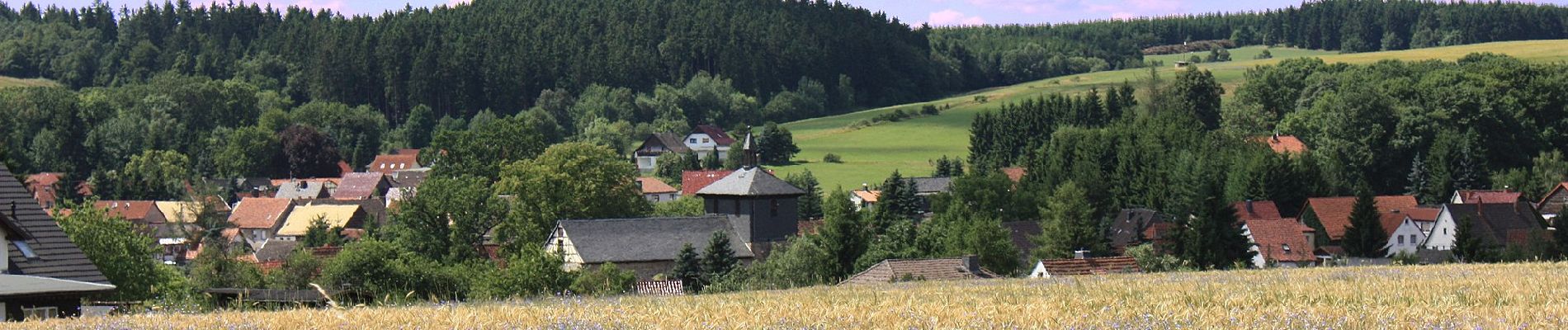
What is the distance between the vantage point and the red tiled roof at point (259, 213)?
379 feet

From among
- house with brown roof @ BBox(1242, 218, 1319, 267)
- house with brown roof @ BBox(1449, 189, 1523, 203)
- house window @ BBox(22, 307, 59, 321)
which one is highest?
house window @ BBox(22, 307, 59, 321)

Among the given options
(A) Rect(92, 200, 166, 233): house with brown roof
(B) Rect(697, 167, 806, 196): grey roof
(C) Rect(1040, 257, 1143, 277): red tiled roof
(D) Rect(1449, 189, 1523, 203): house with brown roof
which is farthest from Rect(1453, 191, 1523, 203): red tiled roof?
(A) Rect(92, 200, 166, 233): house with brown roof

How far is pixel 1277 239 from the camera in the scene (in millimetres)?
73812

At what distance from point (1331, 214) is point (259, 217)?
6296 centimetres

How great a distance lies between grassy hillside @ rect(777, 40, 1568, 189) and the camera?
125812 mm

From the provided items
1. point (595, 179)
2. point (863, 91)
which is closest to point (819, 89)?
point (863, 91)

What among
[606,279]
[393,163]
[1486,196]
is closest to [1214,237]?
[606,279]

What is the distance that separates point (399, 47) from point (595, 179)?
352 feet

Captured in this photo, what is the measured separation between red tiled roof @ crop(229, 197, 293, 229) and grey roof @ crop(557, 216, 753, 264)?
4791cm

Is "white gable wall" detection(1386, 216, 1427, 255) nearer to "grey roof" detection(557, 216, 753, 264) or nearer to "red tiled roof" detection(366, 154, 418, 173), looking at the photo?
"grey roof" detection(557, 216, 753, 264)

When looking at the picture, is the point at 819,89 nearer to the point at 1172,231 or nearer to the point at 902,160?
the point at 902,160

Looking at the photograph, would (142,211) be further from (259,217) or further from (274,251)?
(274,251)

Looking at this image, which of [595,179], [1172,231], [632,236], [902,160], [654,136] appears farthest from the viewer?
[654,136]

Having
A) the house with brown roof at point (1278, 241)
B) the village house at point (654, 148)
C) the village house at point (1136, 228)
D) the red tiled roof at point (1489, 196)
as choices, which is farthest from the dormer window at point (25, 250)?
the village house at point (654, 148)
